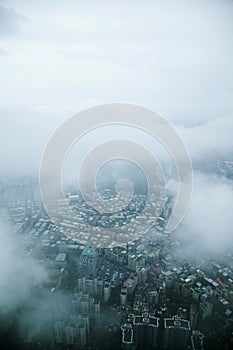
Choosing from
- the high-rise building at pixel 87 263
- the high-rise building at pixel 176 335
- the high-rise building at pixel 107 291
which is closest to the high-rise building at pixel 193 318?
the high-rise building at pixel 176 335

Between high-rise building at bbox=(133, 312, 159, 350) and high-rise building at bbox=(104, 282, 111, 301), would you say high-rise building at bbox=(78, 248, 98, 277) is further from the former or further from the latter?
high-rise building at bbox=(133, 312, 159, 350)

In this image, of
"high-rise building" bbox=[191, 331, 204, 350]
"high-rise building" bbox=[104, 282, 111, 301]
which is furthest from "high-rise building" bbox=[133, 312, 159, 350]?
"high-rise building" bbox=[104, 282, 111, 301]

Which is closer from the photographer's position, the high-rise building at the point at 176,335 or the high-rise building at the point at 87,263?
the high-rise building at the point at 176,335

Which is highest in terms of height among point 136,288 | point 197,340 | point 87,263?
point 87,263

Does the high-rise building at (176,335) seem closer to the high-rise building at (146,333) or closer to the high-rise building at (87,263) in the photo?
the high-rise building at (146,333)

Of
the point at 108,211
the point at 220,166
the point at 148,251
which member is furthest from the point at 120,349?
the point at 220,166

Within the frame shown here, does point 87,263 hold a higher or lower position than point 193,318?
higher

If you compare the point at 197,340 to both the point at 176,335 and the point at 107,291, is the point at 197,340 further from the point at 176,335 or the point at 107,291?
the point at 107,291

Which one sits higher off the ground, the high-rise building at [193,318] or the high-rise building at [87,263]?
the high-rise building at [87,263]

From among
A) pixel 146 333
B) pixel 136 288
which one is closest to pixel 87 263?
pixel 136 288
